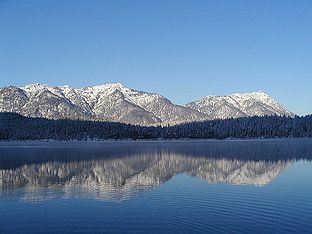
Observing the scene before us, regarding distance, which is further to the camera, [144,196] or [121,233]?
[144,196]

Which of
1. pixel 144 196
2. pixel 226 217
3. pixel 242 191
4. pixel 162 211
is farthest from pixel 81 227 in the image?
pixel 242 191

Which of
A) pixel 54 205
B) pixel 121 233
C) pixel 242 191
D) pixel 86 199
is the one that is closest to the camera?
pixel 121 233

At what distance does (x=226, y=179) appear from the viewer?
43094 mm

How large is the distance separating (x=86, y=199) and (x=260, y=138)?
552 ft

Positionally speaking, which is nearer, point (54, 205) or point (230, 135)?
point (54, 205)

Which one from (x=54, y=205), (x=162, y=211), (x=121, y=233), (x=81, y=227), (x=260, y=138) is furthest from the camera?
(x=260, y=138)

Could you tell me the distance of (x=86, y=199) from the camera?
31.6 metres

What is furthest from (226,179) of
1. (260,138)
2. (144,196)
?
(260,138)

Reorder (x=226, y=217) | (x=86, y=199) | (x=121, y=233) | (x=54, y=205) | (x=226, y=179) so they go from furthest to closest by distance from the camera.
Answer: (x=226, y=179), (x=86, y=199), (x=54, y=205), (x=226, y=217), (x=121, y=233)

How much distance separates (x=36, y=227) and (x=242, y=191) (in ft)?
55.9

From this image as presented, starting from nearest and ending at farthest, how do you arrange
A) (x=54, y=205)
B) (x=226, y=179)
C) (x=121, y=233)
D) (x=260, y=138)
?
(x=121, y=233) → (x=54, y=205) → (x=226, y=179) → (x=260, y=138)

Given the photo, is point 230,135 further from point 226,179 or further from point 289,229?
point 289,229

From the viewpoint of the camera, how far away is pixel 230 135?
199m

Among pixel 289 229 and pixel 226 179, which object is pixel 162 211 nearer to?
pixel 289 229
